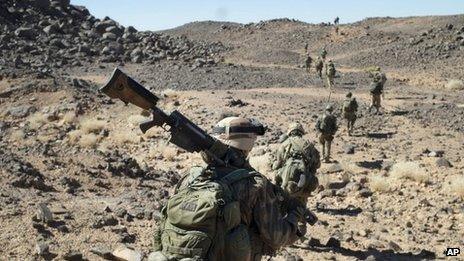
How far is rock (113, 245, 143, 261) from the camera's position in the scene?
6.24m

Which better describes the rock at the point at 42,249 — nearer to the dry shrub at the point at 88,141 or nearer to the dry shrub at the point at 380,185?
the dry shrub at the point at 380,185

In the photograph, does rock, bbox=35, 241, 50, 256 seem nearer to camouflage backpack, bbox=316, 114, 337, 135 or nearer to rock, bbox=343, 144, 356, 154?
camouflage backpack, bbox=316, 114, 337, 135

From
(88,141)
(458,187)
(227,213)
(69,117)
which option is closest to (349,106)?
(458,187)

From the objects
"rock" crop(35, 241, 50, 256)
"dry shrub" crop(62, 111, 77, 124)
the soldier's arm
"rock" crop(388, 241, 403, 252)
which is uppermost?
the soldier's arm

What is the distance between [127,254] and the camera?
630cm

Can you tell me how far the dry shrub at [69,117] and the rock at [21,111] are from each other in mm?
1244

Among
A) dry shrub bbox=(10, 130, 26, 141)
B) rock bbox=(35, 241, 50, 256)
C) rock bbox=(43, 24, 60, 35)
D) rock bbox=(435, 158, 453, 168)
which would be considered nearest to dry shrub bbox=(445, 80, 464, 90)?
rock bbox=(435, 158, 453, 168)

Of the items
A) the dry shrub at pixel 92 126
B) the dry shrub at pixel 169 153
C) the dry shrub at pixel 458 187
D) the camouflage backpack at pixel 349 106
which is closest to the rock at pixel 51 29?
the dry shrub at pixel 92 126

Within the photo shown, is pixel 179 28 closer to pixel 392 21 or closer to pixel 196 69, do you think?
pixel 392 21

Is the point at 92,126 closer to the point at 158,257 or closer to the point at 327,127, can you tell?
the point at 327,127

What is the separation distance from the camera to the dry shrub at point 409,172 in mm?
11180

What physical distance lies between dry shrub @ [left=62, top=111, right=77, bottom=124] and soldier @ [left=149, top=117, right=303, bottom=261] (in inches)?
565

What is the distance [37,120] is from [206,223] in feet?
48.8

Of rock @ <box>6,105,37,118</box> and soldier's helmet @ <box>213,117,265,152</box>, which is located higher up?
soldier's helmet @ <box>213,117,265,152</box>
